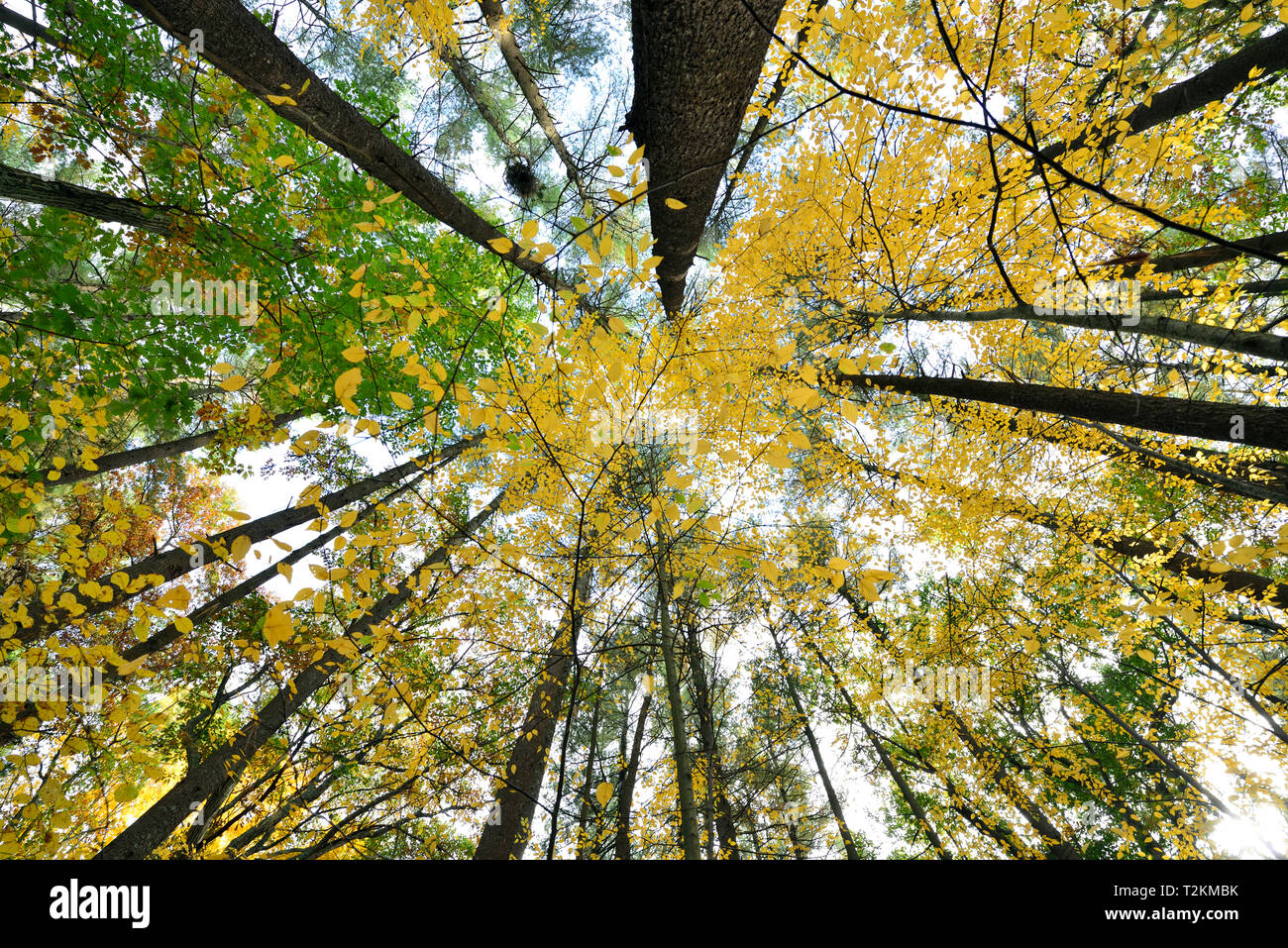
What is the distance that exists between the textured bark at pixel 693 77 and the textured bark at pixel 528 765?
3681 mm

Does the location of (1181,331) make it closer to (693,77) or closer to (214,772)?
(693,77)

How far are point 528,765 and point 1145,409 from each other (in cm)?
758

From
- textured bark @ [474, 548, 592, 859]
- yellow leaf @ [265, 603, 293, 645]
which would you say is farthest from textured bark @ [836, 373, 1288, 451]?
yellow leaf @ [265, 603, 293, 645]

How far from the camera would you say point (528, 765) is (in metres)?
6.05

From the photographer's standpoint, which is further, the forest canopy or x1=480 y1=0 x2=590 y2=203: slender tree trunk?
x1=480 y1=0 x2=590 y2=203: slender tree trunk

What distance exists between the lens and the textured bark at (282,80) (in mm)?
2059

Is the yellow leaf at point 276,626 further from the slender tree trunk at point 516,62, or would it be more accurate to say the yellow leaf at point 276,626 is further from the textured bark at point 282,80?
the slender tree trunk at point 516,62

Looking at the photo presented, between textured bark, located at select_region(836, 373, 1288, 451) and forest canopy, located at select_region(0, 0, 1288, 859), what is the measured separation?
4 centimetres

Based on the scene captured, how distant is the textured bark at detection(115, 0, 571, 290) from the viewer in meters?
2.06

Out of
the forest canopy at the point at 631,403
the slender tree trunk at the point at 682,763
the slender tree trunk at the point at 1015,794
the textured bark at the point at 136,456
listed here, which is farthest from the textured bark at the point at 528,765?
the slender tree trunk at the point at 1015,794

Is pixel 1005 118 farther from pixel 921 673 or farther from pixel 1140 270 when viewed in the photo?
pixel 921 673

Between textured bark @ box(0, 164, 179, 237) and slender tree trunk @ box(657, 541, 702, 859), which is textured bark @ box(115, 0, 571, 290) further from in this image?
slender tree trunk @ box(657, 541, 702, 859)

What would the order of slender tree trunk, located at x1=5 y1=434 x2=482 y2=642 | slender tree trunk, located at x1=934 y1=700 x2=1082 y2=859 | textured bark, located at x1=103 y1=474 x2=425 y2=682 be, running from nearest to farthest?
slender tree trunk, located at x1=5 y1=434 x2=482 y2=642 → textured bark, located at x1=103 y1=474 x2=425 y2=682 → slender tree trunk, located at x1=934 y1=700 x2=1082 y2=859

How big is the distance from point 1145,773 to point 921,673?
198 inches
